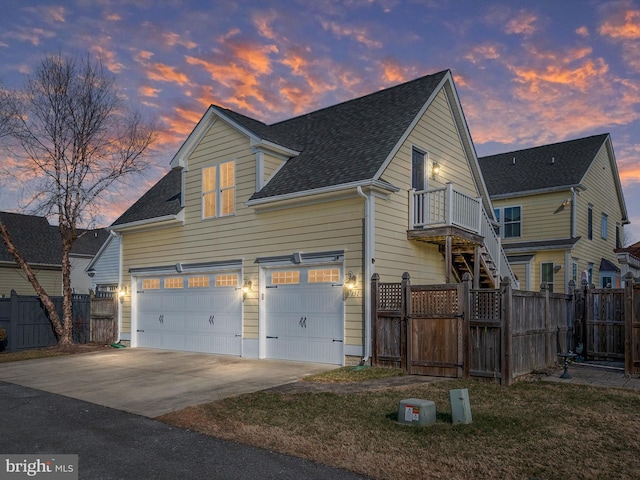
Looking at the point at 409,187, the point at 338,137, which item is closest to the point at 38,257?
the point at 338,137

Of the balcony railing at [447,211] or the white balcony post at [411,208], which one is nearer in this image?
the balcony railing at [447,211]

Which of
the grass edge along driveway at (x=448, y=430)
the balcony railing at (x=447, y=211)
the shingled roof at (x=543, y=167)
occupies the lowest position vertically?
the grass edge along driveway at (x=448, y=430)

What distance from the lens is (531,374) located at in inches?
438

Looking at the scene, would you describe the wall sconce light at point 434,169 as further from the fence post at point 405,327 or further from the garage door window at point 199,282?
the garage door window at point 199,282

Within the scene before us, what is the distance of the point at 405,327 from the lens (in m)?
11.5

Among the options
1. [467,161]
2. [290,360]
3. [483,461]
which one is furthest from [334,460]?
[467,161]

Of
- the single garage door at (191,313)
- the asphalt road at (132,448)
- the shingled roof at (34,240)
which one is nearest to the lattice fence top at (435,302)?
the asphalt road at (132,448)

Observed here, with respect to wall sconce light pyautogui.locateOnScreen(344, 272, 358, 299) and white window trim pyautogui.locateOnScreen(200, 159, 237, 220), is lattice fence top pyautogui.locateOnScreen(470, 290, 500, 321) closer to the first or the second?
wall sconce light pyautogui.locateOnScreen(344, 272, 358, 299)

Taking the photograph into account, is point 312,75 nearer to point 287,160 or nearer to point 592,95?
point 287,160

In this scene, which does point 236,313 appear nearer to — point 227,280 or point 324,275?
point 227,280

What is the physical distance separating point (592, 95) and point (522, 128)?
18.6ft

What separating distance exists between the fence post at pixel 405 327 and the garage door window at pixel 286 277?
11.8ft

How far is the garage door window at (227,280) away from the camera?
15.8 meters

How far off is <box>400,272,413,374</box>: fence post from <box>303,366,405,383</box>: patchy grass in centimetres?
27
